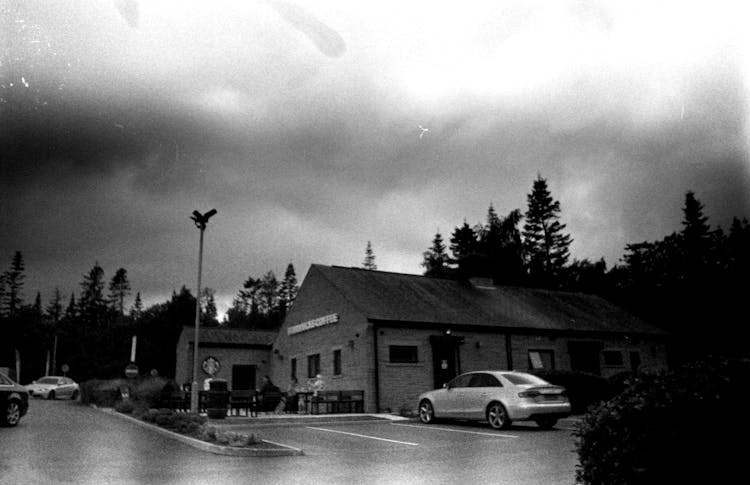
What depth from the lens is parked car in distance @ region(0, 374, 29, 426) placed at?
1532 cm

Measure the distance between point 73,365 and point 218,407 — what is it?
58.3 meters

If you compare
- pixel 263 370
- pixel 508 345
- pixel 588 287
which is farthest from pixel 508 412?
pixel 588 287

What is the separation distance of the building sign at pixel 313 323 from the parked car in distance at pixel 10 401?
44.2ft

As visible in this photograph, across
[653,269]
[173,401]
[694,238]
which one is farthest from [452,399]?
[694,238]

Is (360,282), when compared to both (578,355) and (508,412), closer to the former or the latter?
(578,355)

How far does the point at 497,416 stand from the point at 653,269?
39.9 meters

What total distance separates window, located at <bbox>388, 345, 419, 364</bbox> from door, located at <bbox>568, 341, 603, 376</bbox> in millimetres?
9248

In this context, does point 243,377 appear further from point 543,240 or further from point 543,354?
point 543,240

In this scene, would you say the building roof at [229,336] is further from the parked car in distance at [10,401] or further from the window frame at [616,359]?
the parked car in distance at [10,401]

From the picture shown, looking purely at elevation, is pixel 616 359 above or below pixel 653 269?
below

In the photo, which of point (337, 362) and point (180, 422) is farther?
point (337, 362)

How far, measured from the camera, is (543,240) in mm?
73250

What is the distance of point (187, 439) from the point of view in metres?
13.0

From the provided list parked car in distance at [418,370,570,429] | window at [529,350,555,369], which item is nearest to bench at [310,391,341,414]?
parked car in distance at [418,370,570,429]
